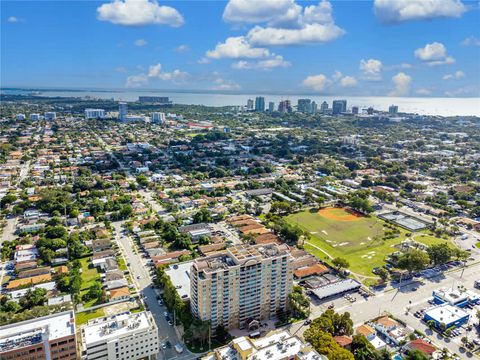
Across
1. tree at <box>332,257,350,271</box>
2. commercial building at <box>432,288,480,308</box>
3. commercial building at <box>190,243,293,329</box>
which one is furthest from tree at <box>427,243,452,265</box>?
commercial building at <box>190,243,293,329</box>

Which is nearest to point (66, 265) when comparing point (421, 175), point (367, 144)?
point (421, 175)

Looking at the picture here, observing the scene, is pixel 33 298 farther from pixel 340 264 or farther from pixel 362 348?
pixel 340 264

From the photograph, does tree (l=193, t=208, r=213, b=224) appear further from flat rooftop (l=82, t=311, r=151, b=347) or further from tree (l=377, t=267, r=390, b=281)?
flat rooftop (l=82, t=311, r=151, b=347)

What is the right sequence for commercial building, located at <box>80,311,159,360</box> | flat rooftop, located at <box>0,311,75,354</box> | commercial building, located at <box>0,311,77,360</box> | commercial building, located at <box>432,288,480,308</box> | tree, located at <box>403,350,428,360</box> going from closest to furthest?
commercial building, located at <box>0,311,77,360</box>, flat rooftop, located at <box>0,311,75,354</box>, commercial building, located at <box>80,311,159,360</box>, tree, located at <box>403,350,428,360</box>, commercial building, located at <box>432,288,480,308</box>

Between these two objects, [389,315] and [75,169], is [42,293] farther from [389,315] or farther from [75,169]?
[75,169]

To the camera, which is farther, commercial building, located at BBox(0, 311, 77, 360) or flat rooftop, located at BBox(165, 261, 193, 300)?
flat rooftop, located at BBox(165, 261, 193, 300)
